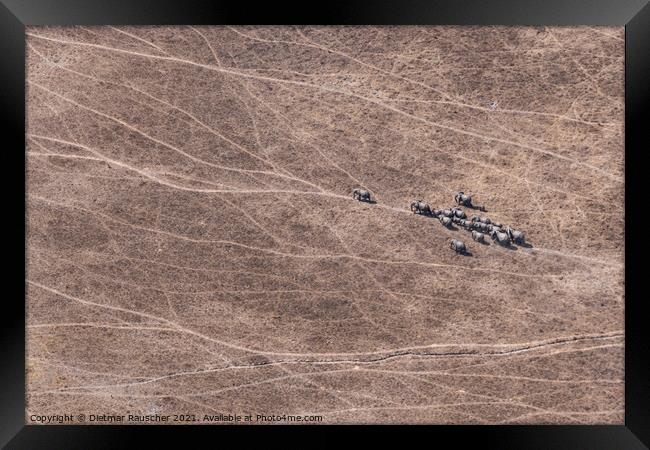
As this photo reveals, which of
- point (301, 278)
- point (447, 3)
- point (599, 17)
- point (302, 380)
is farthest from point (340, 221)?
point (599, 17)

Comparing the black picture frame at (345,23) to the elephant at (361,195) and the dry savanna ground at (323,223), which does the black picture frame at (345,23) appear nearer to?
the dry savanna ground at (323,223)

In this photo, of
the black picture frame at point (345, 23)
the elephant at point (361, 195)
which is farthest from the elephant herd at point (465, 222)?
the black picture frame at point (345, 23)

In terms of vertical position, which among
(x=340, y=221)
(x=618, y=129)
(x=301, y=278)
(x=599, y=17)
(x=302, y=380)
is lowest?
(x=302, y=380)

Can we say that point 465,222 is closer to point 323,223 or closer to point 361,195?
point 361,195

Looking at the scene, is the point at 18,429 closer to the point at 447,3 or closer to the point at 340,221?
the point at 340,221

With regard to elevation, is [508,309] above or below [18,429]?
above

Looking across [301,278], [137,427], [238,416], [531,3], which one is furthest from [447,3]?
[137,427]
